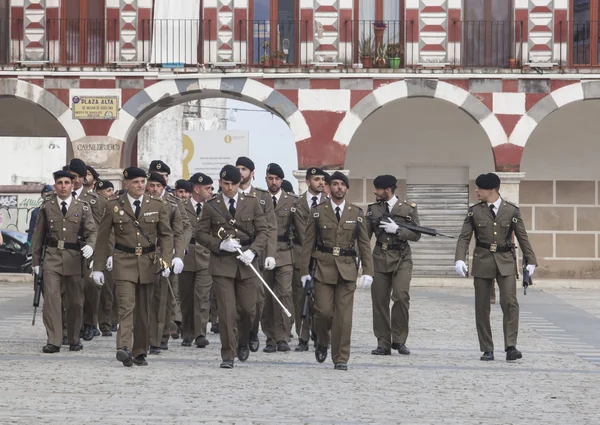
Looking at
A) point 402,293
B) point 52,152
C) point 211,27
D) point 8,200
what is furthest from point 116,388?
point 52,152

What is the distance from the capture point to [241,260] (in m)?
13.5

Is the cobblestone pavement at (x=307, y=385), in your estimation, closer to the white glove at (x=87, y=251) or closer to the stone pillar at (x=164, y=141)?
the white glove at (x=87, y=251)

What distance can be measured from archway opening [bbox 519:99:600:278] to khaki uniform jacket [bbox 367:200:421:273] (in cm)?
1682

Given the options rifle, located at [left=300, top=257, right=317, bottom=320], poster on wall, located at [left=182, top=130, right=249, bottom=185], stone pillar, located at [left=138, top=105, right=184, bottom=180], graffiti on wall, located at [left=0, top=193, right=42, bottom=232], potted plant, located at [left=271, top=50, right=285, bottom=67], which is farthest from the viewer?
stone pillar, located at [left=138, top=105, right=184, bottom=180]

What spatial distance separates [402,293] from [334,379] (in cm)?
304

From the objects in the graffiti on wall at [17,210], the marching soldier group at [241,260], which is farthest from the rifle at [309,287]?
the graffiti on wall at [17,210]

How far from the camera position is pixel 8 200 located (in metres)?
32.1

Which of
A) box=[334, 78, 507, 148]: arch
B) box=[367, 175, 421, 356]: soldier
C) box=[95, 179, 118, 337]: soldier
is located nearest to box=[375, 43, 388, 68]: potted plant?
box=[334, 78, 507, 148]: arch

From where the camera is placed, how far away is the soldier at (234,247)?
13539 mm

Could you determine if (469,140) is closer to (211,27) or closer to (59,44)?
(211,27)

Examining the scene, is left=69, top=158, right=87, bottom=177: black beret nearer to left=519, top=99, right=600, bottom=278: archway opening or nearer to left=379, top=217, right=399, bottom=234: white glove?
left=379, top=217, right=399, bottom=234: white glove

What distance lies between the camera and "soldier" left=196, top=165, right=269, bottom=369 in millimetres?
13539

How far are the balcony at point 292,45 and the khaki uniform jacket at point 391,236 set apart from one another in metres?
13.4

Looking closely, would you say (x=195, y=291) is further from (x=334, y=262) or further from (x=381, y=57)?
(x=381, y=57)
